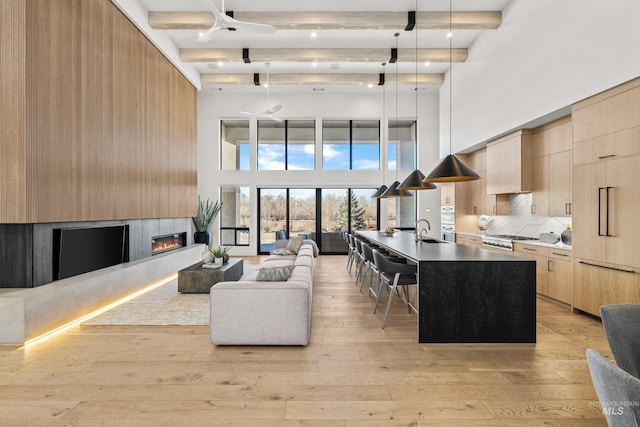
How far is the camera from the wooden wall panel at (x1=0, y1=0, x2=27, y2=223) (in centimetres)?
305

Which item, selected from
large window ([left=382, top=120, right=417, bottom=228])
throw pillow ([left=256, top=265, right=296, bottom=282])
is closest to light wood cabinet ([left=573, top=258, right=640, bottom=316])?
throw pillow ([left=256, top=265, right=296, bottom=282])

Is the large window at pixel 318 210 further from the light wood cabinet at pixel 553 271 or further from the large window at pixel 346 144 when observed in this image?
the light wood cabinet at pixel 553 271

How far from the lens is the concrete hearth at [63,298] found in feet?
9.52

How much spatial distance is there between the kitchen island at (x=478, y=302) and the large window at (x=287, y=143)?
21.3ft

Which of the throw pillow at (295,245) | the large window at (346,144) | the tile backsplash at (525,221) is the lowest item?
the throw pillow at (295,245)

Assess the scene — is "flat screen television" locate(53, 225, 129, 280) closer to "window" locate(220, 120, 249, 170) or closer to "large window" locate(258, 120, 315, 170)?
"window" locate(220, 120, 249, 170)

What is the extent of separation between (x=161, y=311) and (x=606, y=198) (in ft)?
17.9

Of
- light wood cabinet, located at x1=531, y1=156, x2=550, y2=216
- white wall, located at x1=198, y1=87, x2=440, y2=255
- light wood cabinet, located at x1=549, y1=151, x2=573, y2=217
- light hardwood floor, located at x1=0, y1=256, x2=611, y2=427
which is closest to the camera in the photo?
light hardwood floor, located at x1=0, y1=256, x2=611, y2=427

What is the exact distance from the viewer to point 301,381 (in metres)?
2.32

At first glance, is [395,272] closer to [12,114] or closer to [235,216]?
[12,114]

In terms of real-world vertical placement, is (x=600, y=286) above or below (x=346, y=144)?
below

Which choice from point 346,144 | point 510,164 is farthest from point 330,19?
point 346,144

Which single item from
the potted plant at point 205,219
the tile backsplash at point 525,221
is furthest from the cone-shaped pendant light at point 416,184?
the potted plant at point 205,219

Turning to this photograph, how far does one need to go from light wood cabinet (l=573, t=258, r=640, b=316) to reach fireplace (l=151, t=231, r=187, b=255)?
261 inches
